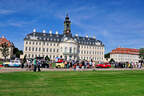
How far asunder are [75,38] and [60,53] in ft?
48.9

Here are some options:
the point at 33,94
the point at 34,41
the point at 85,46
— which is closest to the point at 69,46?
A: the point at 85,46

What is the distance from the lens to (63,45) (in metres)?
102

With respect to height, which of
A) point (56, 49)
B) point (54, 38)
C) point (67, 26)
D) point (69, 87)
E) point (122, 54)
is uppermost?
point (67, 26)

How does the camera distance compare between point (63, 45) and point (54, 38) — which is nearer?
point (63, 45)

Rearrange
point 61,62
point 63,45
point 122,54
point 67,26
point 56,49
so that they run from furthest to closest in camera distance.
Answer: point 122,54
point 67,26
point 56,49
point 63,45
point 61,62

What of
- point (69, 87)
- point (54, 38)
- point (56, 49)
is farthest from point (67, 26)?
point (69, 87)

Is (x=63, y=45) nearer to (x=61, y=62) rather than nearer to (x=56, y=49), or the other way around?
(x=56, y=49)

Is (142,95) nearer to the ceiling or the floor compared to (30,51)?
nearer to the floor

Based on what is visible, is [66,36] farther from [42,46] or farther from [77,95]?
[77,95]

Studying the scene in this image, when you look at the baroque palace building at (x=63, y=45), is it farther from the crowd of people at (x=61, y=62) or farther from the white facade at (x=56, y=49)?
the crowd of people at (x=61, y=62)

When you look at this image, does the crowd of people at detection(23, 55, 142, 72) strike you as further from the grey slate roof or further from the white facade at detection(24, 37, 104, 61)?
the grey slate roof

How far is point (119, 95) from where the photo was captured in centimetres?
806

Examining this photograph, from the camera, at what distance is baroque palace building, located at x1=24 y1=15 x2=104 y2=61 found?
9744 cm

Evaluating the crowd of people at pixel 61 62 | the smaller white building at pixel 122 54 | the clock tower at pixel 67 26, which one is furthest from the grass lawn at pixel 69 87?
the smaller white building at pixel 122 54
